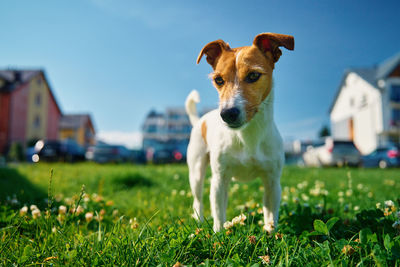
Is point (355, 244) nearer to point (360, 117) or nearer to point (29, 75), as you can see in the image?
point (360, 117)

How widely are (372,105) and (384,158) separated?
15.9m

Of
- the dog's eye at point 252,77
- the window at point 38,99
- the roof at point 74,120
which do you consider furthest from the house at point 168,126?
the dog's eye at point 252,77

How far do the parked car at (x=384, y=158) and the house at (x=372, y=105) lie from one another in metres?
13.0

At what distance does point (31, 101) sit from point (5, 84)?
3.66 metres

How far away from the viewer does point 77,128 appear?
58.1 meters

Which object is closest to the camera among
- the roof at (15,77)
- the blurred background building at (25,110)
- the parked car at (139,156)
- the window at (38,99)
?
the parked car at (139,156)

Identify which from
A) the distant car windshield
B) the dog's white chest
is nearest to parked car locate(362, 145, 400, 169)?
the distant car windshield

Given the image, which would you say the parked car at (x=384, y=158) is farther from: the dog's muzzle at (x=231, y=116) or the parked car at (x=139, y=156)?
the dog's muzzle at (x=231, y=116)

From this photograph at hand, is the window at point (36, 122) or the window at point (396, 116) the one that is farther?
the window at point (36, 122)

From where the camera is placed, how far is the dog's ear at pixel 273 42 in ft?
7.73

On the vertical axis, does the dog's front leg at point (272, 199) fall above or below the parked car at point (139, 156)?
above

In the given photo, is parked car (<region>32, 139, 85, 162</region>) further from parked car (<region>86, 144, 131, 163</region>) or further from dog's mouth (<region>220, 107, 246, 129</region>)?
dog's mouth (<region>220, 107, 246, 129</region>)

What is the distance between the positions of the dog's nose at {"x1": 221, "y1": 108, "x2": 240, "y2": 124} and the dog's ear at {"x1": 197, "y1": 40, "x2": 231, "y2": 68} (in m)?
0.69

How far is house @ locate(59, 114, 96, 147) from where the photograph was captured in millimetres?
57875
